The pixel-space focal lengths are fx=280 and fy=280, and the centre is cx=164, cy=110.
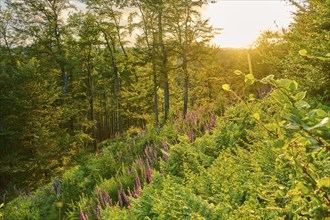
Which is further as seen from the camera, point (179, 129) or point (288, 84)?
point (179, 129)

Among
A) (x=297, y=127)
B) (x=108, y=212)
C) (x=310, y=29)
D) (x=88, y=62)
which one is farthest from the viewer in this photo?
(x=88, y=62)

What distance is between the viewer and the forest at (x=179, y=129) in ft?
4.36

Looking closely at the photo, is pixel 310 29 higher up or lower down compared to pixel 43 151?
higher up

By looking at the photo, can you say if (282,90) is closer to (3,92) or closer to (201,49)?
(201,49)

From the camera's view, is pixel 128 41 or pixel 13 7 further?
pixel 128 41

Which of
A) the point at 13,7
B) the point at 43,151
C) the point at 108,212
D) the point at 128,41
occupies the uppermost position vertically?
the point at 13,7

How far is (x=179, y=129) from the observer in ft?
28.9

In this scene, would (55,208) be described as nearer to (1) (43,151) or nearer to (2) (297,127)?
(2) (297,127)

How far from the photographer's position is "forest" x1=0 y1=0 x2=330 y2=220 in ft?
4.36

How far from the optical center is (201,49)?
17719mm

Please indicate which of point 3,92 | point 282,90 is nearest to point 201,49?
point 3,92

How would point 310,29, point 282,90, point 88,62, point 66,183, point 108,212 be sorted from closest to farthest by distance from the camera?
point 282,90
point 108,212
point 310,29
point 66,183
point 88,62

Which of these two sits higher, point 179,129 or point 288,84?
point 288,84

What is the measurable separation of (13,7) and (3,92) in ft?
24.1
